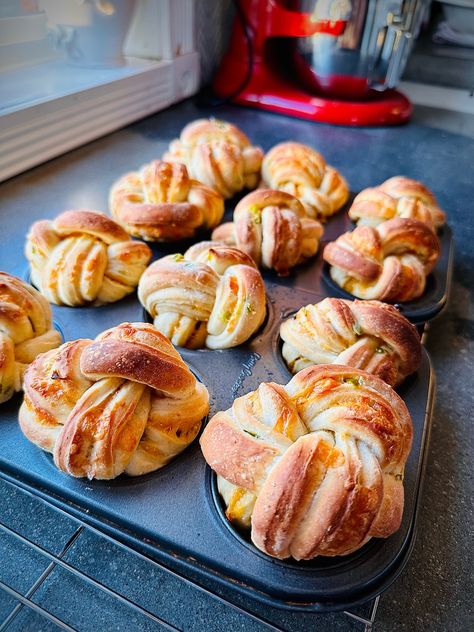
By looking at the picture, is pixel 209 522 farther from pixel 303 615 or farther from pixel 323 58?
pixel 323 58

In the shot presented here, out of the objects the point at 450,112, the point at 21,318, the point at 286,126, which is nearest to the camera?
the point at 21,318

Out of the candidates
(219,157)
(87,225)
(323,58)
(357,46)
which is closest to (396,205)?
(219,157)

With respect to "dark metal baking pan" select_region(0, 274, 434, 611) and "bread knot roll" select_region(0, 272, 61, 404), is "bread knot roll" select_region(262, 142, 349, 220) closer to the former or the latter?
"dark metal baking pan" select_region(0, 274, 434, 611)

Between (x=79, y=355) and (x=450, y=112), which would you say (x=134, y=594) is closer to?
(x=79, y=355)

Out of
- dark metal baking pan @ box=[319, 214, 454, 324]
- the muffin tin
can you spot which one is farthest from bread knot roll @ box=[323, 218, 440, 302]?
the muffin tin

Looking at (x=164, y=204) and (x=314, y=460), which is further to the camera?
(x=164, y=204)

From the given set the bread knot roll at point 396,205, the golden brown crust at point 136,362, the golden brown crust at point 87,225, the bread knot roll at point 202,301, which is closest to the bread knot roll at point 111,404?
the golden brown crust at point 136,362

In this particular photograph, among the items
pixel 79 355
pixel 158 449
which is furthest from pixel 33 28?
pixel 158 449

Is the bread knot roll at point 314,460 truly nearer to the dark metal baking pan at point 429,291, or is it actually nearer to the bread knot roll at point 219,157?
the dark metal baking pan at point 429,291
